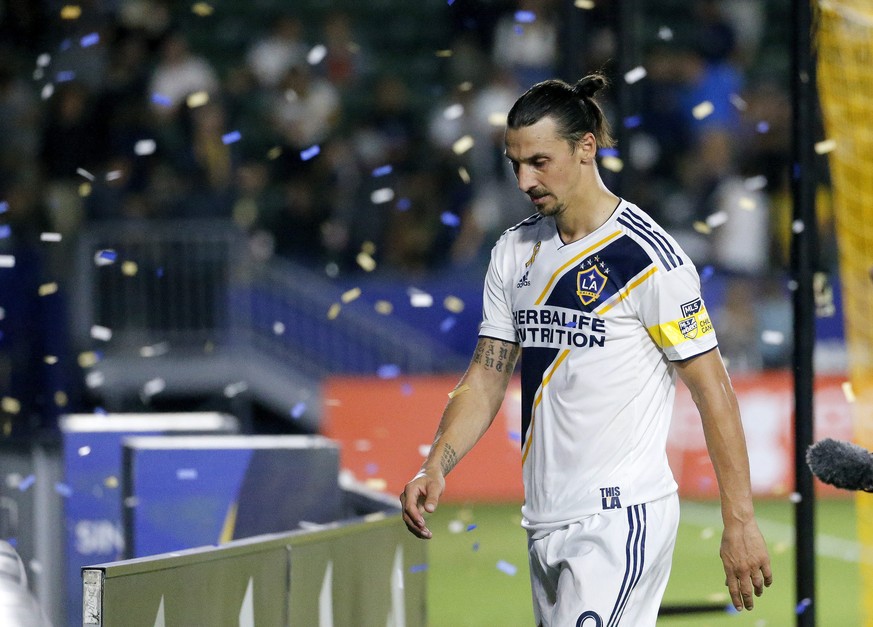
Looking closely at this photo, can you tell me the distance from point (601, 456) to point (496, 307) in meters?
0.55

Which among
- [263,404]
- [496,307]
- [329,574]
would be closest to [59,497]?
[329,574]

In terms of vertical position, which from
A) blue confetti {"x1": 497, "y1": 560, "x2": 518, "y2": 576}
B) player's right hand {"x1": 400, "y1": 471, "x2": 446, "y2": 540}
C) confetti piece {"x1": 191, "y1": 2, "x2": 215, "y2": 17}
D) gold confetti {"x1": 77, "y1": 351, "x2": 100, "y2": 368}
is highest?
confetti piece {"x1": 191, "y1": 2, "x2": 215, "y2": 17}

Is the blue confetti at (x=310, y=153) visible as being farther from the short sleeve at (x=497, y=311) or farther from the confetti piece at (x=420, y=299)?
the short sleeve at (x=497, y=311)

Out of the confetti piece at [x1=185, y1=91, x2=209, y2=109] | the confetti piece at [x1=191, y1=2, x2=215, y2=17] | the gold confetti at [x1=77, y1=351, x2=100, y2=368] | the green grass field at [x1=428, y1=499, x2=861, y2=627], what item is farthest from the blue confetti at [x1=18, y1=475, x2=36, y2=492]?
the confetti piece at [x1=191, y1=2, x2=215, y2=17]

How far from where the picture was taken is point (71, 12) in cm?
1312

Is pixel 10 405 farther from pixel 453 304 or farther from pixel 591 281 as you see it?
pixel 591 281

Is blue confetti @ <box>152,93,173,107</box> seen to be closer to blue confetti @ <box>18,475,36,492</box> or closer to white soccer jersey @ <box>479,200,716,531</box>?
blue confetti @ <box>18,475,36,492</box>

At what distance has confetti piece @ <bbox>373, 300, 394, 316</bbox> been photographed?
493 inches

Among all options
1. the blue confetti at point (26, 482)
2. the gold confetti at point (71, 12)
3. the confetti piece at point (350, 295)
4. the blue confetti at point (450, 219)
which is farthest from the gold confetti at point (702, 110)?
the blue confetti at point (26, 482)

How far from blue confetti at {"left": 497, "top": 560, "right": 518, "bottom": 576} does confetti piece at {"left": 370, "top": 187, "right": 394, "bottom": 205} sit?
14.3ft

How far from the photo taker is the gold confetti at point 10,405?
34.0 feet

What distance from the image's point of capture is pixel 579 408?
3.60 metres

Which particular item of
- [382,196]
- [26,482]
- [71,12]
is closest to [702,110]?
[382,196]

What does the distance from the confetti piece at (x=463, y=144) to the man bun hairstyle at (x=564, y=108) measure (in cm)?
954
